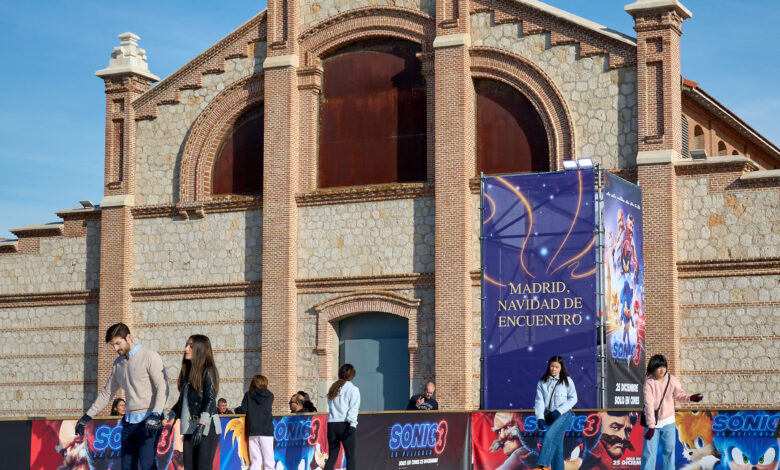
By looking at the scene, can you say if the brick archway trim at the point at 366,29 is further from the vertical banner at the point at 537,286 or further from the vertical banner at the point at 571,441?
the vertical banner at the point at 571,441

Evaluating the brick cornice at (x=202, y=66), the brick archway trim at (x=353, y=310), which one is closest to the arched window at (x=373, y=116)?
the brick cornice at (x=202, y=66)

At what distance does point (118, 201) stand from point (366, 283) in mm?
7376

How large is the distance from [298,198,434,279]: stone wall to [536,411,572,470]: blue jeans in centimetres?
1137

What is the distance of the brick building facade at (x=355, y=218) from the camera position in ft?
86.0

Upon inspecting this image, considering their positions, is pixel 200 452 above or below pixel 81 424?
below

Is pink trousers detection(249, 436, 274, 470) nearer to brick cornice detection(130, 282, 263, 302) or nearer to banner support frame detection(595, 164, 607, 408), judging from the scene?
banner support frame detection(595, 164, 607, 408)

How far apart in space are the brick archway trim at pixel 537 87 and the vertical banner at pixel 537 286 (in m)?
3.59

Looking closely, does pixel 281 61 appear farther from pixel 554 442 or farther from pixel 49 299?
pixel 554 442

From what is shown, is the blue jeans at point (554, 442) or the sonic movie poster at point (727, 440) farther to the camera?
the sonic movie poster at point (727, 440)

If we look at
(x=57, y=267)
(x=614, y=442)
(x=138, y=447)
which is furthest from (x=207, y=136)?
(x=138, y=447)

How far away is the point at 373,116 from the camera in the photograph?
98.3 ft

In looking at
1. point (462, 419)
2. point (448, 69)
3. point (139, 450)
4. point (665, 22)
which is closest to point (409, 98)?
point (448, 69)

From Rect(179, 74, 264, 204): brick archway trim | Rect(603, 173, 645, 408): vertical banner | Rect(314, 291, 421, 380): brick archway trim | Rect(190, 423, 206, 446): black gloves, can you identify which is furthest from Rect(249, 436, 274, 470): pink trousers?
Rect(179, 74, 264, 204): brick archway trim

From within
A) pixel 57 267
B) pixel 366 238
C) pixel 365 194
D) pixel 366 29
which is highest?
pixel 366 29
